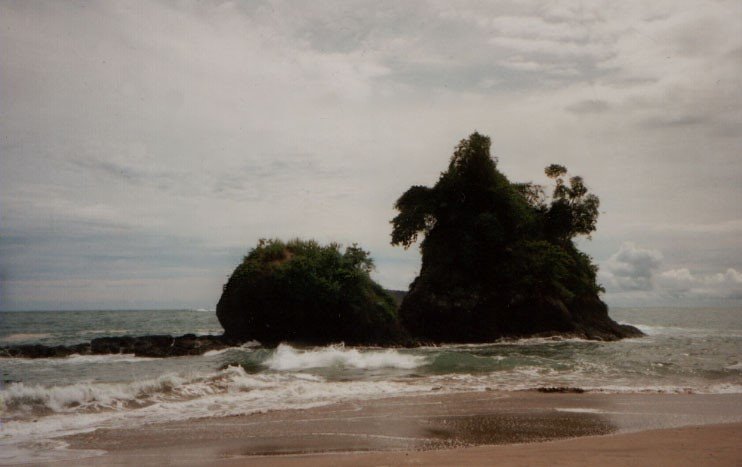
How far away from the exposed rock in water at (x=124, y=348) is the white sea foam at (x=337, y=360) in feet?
13.8

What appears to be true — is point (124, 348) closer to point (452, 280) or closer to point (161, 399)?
point (161, 399)

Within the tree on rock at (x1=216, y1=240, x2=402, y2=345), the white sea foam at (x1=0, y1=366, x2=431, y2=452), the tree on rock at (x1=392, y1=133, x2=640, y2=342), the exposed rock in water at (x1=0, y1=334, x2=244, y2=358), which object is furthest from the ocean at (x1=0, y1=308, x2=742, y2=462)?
the tree on rock at (x1=392, y1=133, x2=640, y2=342)

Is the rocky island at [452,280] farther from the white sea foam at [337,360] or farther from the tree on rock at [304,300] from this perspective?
the white sea foam at [337,360]

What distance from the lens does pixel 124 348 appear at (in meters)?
22.2

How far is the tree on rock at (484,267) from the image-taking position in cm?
3209

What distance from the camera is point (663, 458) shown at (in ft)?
21.3

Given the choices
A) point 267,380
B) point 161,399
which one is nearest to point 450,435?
point 161,399

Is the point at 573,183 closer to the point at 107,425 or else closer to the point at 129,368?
the point at 129,368

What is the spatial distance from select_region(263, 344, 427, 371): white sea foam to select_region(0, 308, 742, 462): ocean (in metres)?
0.04

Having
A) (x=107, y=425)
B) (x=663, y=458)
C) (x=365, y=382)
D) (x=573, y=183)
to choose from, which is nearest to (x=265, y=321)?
(x=365, y=382)

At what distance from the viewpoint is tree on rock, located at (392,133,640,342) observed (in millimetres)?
32094

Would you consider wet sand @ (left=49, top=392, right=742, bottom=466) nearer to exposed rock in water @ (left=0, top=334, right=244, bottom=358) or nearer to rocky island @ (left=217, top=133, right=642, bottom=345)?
exposed rock in water @ (left=0, top=334, right=244, bottom=358)

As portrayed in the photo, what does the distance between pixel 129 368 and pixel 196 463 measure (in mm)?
11691

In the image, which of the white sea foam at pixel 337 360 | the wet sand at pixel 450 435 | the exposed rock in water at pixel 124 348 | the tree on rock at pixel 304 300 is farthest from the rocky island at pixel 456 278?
the wet sand at pixel 450 435
